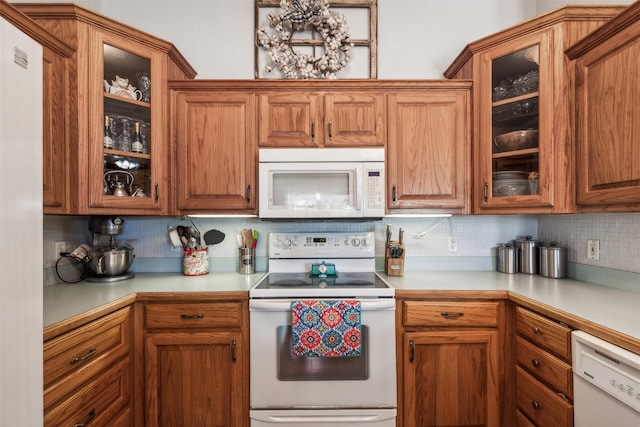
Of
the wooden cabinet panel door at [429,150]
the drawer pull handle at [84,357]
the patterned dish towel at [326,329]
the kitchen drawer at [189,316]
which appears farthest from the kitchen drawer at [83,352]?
the wooden cabinet panel door at [429,150]

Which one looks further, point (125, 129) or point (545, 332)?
point (125, 129)

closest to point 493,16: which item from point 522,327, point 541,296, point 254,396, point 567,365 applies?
point 541,296

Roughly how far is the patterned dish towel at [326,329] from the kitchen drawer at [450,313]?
30cm

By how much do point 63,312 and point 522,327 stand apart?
2.08 m

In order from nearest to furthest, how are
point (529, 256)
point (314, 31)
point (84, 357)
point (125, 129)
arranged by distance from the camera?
point (84, 357) < point (125, 129) < point (529, 256) < point (314, 31)

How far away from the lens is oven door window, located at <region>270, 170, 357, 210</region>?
1838 mm

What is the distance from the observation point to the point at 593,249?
5.69 feet

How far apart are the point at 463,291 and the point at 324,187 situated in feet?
3.18

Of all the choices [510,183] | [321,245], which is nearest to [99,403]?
[321,245]

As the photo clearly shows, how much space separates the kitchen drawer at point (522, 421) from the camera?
1.42 m

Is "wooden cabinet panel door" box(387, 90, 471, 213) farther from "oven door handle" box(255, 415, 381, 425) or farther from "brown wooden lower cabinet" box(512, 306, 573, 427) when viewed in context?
"oven door handle" box(255, 415, 381, 425)

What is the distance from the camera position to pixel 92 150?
5.19 ft

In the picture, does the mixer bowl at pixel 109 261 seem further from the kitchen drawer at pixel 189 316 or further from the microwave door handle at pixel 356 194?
the microwave door handle at pixel 356 194

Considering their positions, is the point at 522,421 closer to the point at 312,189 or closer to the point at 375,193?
the point at 375,193
